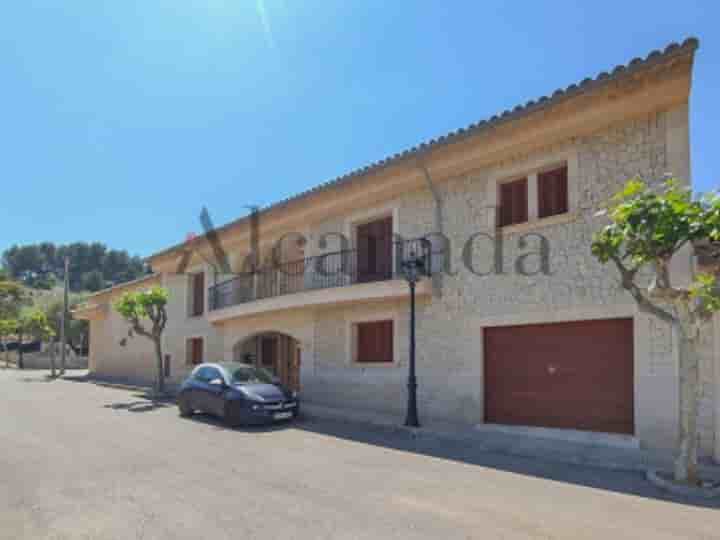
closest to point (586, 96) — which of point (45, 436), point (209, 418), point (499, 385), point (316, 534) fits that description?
point (499, 385)

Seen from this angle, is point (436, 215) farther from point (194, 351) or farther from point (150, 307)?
point (194, 351)

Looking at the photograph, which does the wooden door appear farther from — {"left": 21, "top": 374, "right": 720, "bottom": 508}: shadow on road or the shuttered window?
{"left": 21, "top": 374, "right": 720, "bottom": 508}: shadow on road

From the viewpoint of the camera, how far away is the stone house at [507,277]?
8.15m

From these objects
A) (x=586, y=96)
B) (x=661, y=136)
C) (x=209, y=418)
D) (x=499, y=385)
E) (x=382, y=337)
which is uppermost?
(x=586, y=96)

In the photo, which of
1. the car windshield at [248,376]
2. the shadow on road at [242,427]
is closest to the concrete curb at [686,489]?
the shadow on road at [242,427]

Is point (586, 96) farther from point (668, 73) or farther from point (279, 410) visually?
point (279, 410)

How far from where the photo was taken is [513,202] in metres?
10.3

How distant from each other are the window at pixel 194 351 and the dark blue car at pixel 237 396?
307 inches

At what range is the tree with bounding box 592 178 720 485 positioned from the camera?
602 centimetres

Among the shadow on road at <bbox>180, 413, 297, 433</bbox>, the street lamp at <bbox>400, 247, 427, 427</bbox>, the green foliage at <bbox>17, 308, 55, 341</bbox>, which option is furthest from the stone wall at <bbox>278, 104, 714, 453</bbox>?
the green foliage at <bbox>17, 308, 55, 341</bbox>

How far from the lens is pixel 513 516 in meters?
5.12

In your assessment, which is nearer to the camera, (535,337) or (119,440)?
(119,440)

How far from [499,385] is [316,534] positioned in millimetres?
6452

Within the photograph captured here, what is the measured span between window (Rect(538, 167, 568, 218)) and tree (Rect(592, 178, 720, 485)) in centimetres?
302
